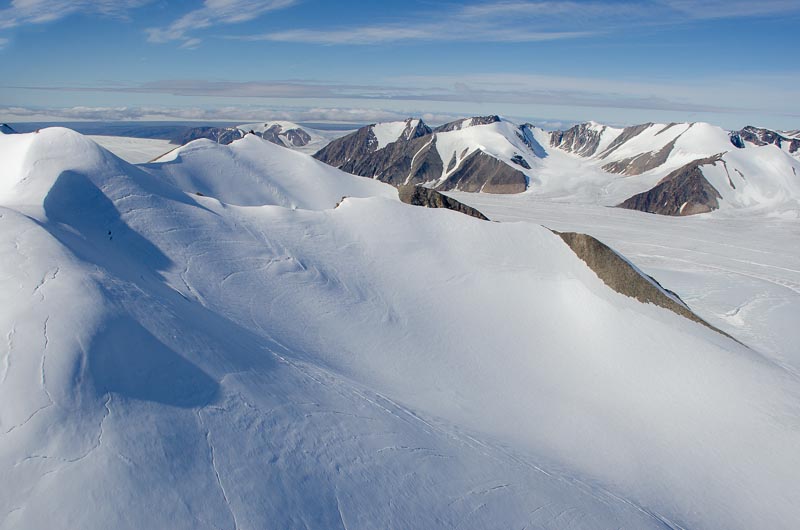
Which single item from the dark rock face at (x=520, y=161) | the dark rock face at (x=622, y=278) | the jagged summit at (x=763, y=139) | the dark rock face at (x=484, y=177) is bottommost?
the dark rock face at (x=484, y=177)

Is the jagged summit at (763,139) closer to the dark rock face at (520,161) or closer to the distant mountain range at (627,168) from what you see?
the distant mountain range at (627,168)

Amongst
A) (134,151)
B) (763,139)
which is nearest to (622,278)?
(134,151)

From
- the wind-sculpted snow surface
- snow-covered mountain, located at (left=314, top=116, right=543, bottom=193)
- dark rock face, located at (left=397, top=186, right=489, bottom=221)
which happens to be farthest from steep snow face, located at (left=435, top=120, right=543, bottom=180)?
the wind-sculpted snow surface

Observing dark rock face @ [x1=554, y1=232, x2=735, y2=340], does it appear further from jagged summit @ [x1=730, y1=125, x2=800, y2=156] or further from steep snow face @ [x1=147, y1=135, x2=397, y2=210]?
jagged summit @ [x1=730, y1=125, x2=800, y2=156]

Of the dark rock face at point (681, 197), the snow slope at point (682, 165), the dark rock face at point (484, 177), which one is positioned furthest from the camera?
the dark rock face at point (484, 177)

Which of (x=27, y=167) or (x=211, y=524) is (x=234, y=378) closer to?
(x=211, y=524)

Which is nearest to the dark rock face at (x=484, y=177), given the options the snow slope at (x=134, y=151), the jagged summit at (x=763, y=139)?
the snow slope at (x=134, y=151)
